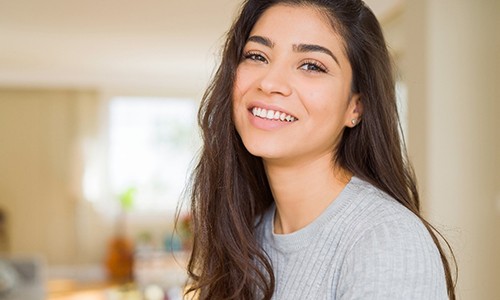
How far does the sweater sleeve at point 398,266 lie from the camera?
40.3 inches

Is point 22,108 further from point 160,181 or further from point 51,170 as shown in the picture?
point 160,181

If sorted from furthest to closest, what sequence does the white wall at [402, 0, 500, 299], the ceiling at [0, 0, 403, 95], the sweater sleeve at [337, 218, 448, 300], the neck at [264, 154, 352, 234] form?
the ceiling at [0, 0, 403, 95] → the white wall at [402, 0, 500, 299] → the neck at [264, 154, 352, 234] → the sweater sleeve at [337, 218, 448, 300]

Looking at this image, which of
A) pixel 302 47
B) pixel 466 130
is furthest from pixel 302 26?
pixel 466 130

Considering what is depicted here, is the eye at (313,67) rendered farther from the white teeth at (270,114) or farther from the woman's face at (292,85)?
the white teeth at (270,114)

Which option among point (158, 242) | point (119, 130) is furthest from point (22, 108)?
point (158, 242)

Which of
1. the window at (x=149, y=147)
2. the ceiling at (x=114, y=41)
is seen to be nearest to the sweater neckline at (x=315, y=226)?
the ceiling at (x=114, y=41)

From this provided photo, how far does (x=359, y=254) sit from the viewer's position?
1.09 metres

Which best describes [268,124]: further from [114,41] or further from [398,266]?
[114,41]

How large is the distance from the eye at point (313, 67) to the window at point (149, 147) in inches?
308

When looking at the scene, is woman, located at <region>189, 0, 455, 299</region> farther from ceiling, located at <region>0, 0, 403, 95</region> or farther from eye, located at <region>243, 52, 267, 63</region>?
ceiling, located at <region>0, 0, 403, 95</region>

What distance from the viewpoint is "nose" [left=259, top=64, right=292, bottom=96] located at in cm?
124

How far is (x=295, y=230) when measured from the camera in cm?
140

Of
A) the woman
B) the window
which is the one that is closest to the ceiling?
the window

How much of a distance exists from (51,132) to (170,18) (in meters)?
3.97
